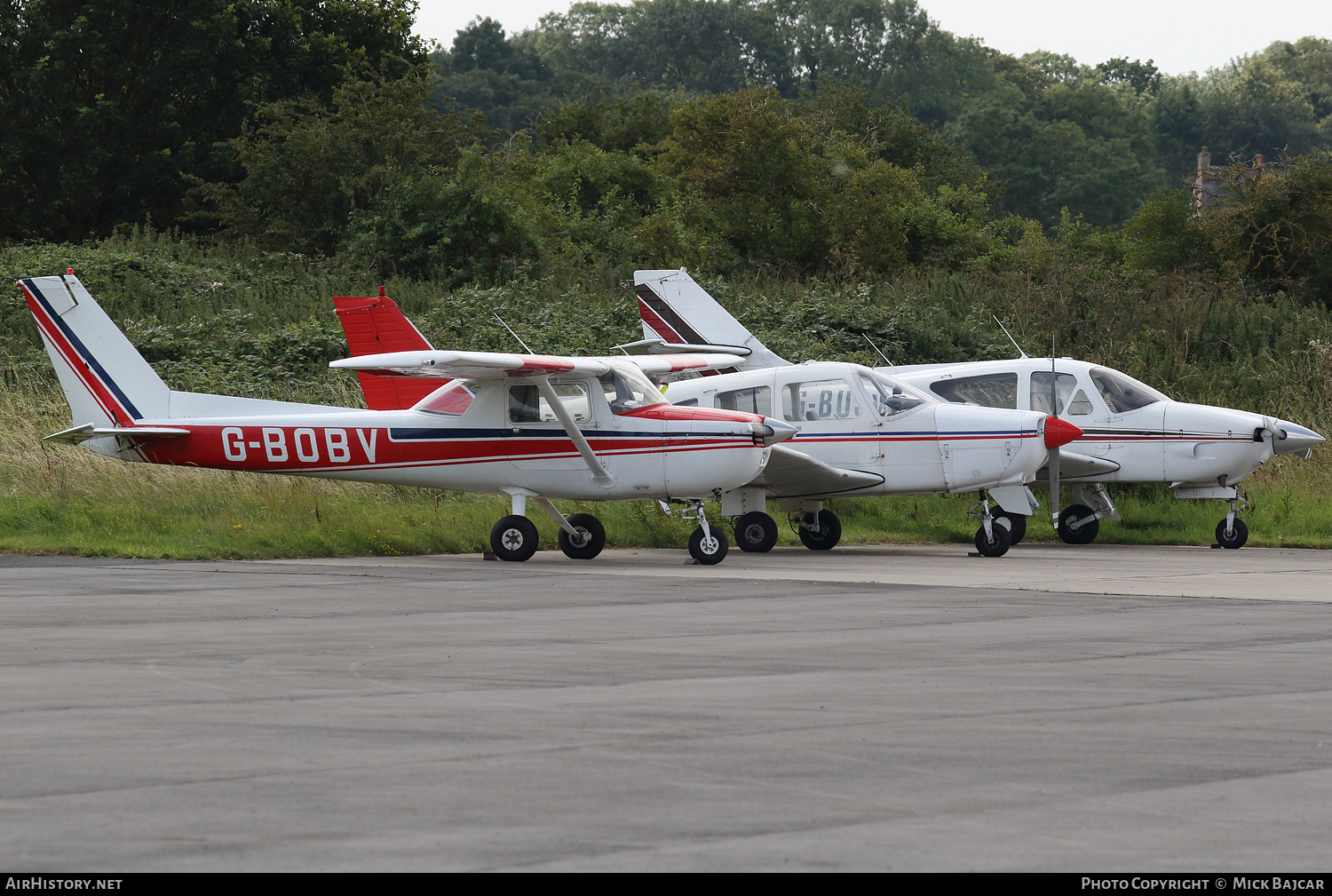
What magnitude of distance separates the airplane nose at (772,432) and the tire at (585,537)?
199cm

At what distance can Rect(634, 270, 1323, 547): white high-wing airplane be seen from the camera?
59.2 feet

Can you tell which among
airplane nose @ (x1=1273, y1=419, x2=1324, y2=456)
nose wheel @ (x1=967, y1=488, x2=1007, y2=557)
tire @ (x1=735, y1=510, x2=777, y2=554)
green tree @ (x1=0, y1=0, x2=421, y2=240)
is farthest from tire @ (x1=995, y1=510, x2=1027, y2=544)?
green tree @ (x1=0, y1=0, x2=421, y2=240)

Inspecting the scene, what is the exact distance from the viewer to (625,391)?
1571 centimetres

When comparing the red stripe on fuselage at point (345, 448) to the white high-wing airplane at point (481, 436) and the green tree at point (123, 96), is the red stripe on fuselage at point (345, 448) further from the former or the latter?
the green tree at point (123, 96)

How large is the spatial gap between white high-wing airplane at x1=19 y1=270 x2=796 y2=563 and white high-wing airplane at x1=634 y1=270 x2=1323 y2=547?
3.75 metres

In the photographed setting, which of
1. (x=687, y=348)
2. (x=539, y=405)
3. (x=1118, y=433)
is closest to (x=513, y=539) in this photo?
(x=539, y=405)

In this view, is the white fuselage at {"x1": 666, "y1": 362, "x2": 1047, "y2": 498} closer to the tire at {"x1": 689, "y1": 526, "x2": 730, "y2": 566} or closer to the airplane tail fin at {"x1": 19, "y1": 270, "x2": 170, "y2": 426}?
the tire at {"x1": 689, "y1": 526, "x2": 730, "y2": 566}

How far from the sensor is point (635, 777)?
4.98 meters

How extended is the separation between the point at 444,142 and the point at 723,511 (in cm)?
2092

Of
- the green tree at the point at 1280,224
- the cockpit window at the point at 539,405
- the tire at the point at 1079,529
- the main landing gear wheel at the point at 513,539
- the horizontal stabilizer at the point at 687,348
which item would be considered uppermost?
the green tree at the point at 1280,224

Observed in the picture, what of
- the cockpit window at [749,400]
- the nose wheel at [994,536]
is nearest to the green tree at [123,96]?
the cockpit window at [749,400]

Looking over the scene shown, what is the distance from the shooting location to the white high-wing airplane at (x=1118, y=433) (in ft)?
59.2

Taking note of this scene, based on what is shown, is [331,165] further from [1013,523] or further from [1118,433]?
[1013,523]

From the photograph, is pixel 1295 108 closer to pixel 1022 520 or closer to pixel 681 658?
pixel 1022 520
